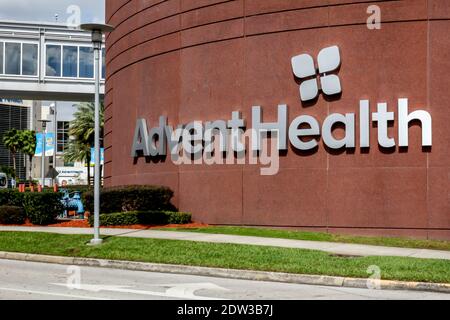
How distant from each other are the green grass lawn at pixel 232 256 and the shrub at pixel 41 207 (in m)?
4.55

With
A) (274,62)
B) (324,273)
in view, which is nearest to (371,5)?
(274,62)

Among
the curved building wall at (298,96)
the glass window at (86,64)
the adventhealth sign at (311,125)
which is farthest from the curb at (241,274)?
the glass window at (86,64)

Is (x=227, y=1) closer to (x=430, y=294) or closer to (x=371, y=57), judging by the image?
(x=371, y=57)

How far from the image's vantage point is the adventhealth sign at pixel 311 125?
18422 millimetres

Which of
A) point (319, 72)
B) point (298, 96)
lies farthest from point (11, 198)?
point (319, 72)

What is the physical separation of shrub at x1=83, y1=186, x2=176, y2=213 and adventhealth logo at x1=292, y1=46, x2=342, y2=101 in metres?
5.97

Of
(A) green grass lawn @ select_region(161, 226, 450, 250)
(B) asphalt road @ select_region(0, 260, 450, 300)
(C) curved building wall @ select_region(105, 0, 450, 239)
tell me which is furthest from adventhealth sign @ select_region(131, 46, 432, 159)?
(B) asphalt road @ select_region(0, 260, 450, 300)

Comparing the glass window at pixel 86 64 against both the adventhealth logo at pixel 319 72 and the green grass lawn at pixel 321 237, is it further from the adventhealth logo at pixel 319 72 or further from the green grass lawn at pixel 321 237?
the adventhealth logo at pixel 319 72

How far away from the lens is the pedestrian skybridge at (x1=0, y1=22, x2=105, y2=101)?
153 ft

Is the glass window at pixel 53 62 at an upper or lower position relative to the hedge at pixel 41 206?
upper

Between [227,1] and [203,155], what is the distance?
509 cm

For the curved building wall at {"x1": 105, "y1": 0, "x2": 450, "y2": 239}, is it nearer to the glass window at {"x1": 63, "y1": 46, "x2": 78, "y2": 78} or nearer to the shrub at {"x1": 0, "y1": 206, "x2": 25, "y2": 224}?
the shrub at {"x1": 0, "y1": 206, "x2": 25, "y2": 224}

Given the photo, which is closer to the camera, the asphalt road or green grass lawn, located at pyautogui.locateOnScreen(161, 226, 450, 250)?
the asphalt road
